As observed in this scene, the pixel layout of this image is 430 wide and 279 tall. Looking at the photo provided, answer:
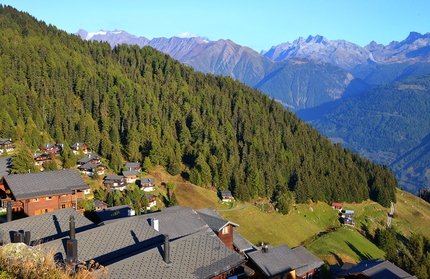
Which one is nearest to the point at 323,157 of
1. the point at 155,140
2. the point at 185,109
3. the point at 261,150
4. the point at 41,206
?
the point at 261,150

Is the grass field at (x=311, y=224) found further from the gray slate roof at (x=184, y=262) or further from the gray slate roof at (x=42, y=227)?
the gray slate roof at (x=184, y=262)

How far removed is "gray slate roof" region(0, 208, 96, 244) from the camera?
27750 mm

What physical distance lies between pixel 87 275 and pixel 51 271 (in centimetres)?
139

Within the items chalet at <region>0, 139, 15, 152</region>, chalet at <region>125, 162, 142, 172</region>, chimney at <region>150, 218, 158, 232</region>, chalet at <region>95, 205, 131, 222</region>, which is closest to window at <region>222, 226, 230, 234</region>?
chalet at <region>95, 205, 131, 222</region>

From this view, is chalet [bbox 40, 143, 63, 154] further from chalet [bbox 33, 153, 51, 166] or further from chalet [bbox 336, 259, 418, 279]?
chalet [bbox 336, 259, 418, 279]

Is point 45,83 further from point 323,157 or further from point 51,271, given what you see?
point 51,271

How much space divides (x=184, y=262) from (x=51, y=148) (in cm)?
7697

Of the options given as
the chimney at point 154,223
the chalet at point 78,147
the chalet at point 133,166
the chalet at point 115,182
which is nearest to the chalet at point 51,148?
the chalet at point 78,147

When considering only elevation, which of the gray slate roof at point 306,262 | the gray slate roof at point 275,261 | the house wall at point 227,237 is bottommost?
the gray slate roof at point 306,262

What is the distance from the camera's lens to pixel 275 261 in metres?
42.7

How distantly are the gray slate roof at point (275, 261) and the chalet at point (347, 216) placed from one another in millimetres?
61968

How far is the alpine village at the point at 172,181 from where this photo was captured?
1057 inches

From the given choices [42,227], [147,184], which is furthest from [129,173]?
[42,227]

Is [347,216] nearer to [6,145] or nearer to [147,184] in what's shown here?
[147,184]
